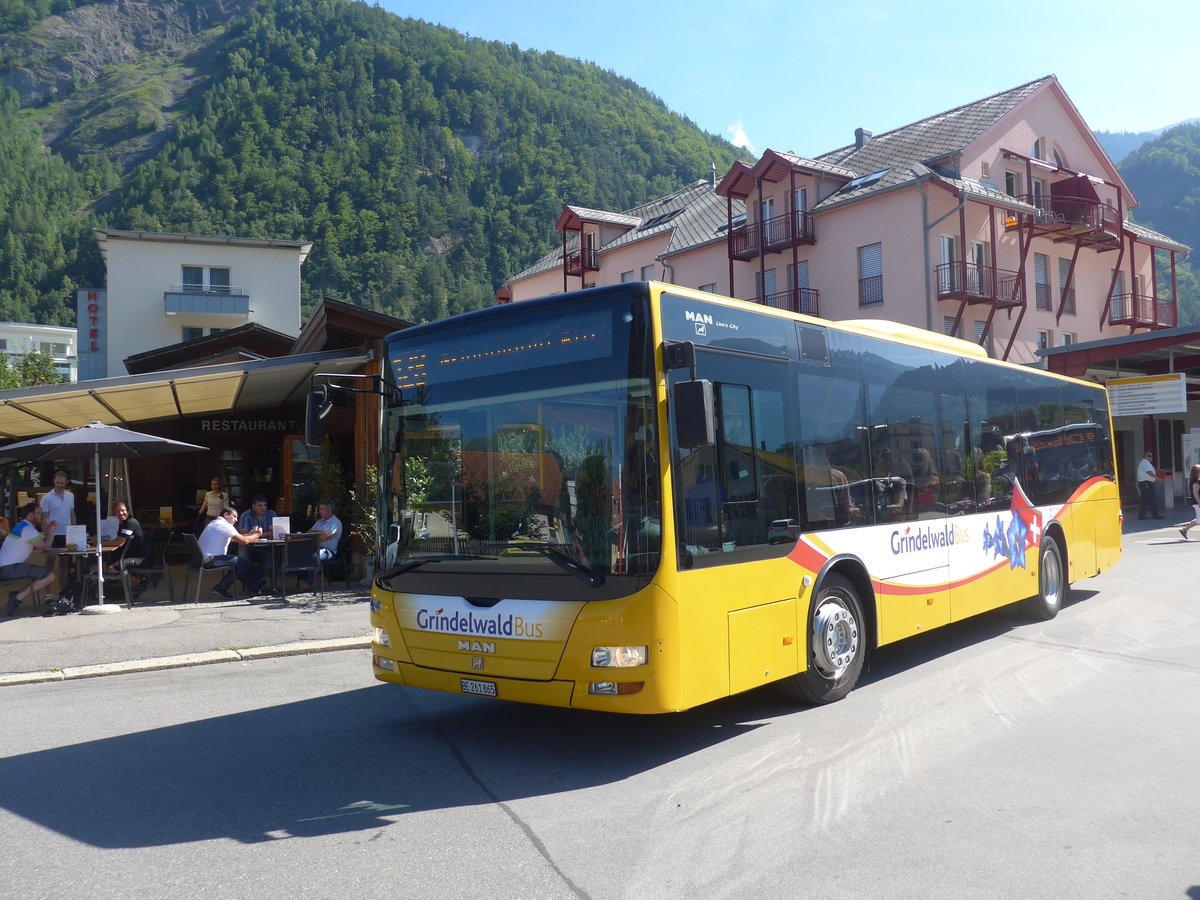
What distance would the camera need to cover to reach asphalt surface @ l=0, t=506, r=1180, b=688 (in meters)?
9.17

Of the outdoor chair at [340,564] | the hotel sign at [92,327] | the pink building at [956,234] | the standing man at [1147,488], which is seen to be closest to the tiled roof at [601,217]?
the pink building at [956,234]

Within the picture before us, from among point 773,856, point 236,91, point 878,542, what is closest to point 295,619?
point 878,542

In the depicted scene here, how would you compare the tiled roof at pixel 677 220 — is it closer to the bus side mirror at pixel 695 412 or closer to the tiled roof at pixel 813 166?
the tiled roof at pixel 813 166

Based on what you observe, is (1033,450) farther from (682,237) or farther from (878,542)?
(682,237)

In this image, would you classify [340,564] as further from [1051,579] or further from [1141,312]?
[1141,312]

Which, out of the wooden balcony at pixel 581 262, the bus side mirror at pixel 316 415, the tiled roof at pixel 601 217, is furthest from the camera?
the wooden balcony at pixel 581 262

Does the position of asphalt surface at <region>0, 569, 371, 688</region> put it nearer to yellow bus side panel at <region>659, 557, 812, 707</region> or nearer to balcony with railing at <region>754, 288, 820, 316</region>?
yellow bus side panel at <region>659, 557, 812, 707</region>

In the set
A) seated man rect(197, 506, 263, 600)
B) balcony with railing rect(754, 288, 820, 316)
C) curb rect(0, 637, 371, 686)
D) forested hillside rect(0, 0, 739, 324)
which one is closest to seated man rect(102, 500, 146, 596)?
seated man rect(197, 506, 263, 600)

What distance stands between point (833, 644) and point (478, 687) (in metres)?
2.63

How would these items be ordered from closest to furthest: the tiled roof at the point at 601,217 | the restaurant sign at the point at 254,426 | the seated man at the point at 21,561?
the seated man at the point at 21,561 → the restaurant sign at the point at 254,426 → the tiled roof at the point at 601,217

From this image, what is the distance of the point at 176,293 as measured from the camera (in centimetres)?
5375

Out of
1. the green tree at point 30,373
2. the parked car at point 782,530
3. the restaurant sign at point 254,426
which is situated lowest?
the parked car at point 782,530

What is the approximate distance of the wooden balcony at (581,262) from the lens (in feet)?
146

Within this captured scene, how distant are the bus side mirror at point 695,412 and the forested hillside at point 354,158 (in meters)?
91.7
